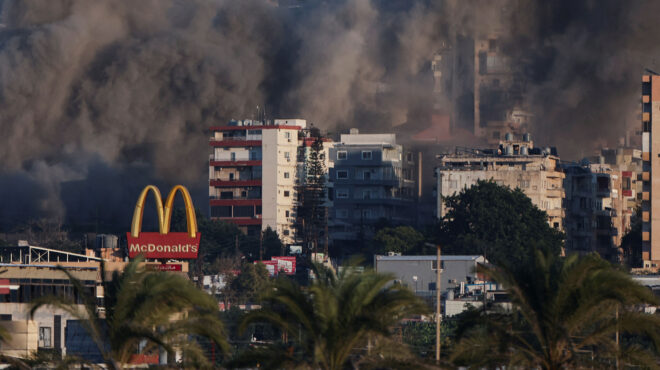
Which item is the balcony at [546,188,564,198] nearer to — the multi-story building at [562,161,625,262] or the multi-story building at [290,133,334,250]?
the multi-story building at [562,161,625,262]

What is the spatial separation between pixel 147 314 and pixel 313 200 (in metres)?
91.4

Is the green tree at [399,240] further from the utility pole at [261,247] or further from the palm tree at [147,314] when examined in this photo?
the palm tree at [147,314]

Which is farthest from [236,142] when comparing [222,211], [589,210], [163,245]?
[163,245]

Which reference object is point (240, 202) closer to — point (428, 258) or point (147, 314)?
point (428, 258)

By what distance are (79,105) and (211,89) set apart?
12.1 m

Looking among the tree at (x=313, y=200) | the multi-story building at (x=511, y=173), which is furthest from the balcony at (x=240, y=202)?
the multi-story building at (x=511, y=173)

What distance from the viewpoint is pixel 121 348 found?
1247 inches

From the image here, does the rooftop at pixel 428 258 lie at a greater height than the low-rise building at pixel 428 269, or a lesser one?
greater

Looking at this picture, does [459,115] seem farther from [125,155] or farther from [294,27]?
[125,155]

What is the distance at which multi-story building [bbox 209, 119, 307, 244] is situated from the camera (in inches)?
4961

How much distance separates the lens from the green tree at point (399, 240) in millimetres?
109562

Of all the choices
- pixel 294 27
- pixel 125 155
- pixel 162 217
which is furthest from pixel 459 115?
pixel 162 217

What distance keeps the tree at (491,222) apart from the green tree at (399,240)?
1.66 meters

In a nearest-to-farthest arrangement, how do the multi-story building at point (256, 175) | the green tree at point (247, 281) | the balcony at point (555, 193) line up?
the green tree at point (247, 281) < the balcony at point (555, 193) < the multi-story building at point (256, 175)
